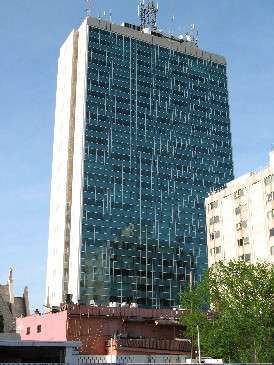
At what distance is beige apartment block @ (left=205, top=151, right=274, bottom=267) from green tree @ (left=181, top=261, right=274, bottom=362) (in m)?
34.3

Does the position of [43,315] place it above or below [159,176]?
below

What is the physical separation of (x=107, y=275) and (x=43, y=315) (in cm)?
8561

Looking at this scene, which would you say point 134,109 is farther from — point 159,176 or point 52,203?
point 52,203

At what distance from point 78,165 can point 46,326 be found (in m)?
98.3

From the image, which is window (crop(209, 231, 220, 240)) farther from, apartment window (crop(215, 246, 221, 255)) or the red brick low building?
the red brick low building

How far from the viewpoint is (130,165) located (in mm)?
172625

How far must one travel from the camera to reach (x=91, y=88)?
Result: 571ft

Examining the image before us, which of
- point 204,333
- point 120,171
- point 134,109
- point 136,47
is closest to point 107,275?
point 120,171

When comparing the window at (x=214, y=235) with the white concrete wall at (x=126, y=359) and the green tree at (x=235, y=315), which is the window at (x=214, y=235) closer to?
the green tree at (x=235, y=315)

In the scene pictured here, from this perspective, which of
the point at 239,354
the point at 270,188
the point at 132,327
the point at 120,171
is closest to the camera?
the point at 239,354

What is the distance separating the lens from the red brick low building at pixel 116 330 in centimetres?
6662

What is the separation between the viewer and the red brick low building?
66625mm

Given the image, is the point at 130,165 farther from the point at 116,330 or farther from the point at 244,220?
the point at 116,330

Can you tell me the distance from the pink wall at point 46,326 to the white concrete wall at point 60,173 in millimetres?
80147
